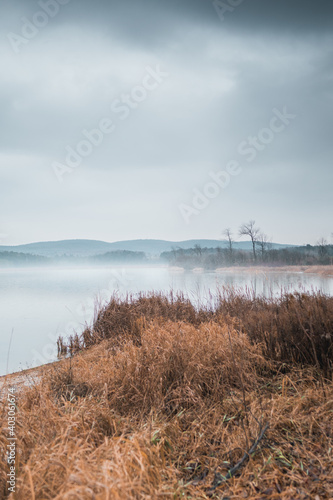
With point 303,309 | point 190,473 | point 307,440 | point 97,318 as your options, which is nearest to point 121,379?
point 190,473

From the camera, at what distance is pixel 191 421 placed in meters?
3.40

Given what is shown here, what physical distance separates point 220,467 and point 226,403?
108cm

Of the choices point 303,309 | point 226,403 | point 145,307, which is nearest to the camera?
point 226,403

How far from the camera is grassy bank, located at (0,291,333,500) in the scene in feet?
7.28

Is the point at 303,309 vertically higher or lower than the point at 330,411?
higher

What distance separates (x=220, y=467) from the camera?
8.23 ft

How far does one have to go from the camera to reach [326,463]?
8.21 ft

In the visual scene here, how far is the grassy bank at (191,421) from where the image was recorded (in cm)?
222

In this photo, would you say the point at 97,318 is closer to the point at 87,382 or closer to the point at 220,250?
the point at 87,382

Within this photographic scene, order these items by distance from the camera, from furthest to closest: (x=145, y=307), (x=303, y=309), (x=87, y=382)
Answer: (x=145, y=307), (x=303, y=309), (x=87, y=382)

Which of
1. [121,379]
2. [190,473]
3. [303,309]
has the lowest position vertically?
[190,473]

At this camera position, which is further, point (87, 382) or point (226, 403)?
point (87, 382)

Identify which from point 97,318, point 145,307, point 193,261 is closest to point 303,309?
point 145,307

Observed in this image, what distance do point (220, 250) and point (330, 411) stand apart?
84.4 m
